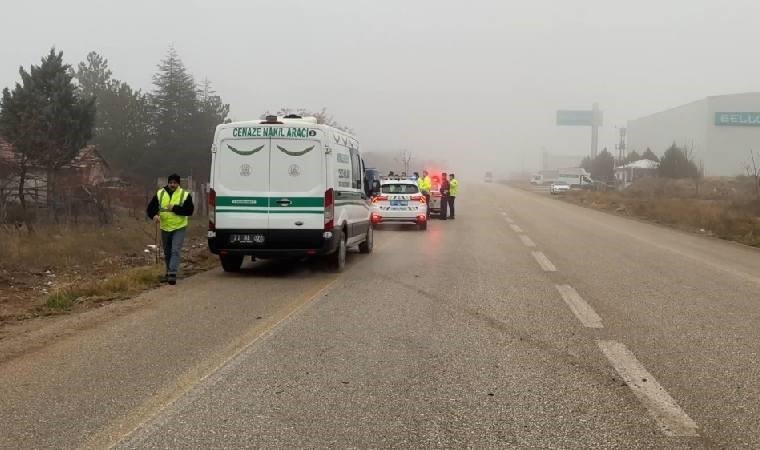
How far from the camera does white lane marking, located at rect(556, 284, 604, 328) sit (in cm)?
711

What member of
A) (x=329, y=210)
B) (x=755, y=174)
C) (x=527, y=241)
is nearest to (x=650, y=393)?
(x=329, y=210)

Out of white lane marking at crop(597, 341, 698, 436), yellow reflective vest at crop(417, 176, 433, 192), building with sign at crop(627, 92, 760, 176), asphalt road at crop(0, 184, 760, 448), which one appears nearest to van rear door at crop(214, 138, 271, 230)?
asphalt road at crop(0, 184, 760, 448)

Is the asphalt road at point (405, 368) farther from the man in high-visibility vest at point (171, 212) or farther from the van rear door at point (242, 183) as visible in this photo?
the van rear door at point (242, 183)

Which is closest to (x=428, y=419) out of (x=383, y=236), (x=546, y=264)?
(x=546, y=264)

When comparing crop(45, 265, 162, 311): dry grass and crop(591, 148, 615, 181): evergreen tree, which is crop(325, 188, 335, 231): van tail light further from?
crop(591, 148, 615, 181): evergreen tree

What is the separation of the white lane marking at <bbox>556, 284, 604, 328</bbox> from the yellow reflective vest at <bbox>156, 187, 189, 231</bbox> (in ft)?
19.4

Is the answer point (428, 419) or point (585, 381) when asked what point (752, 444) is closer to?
point (585, 381)

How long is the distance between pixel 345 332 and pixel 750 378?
3595 millimetres

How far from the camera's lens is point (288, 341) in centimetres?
625

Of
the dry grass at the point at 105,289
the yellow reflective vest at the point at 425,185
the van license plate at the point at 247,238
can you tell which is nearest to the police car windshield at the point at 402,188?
the yellow reflective vest at the point at 425,185

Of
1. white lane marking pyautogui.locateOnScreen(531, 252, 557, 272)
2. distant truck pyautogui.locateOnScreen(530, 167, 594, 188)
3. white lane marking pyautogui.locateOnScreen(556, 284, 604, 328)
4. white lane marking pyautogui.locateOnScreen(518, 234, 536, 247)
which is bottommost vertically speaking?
white lane marking pyautogui.locateOnScreen(556, 284, 604, 328)

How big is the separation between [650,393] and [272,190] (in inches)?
283

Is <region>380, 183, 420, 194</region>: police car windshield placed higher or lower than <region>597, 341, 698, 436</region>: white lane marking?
higher

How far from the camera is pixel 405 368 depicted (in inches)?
212
